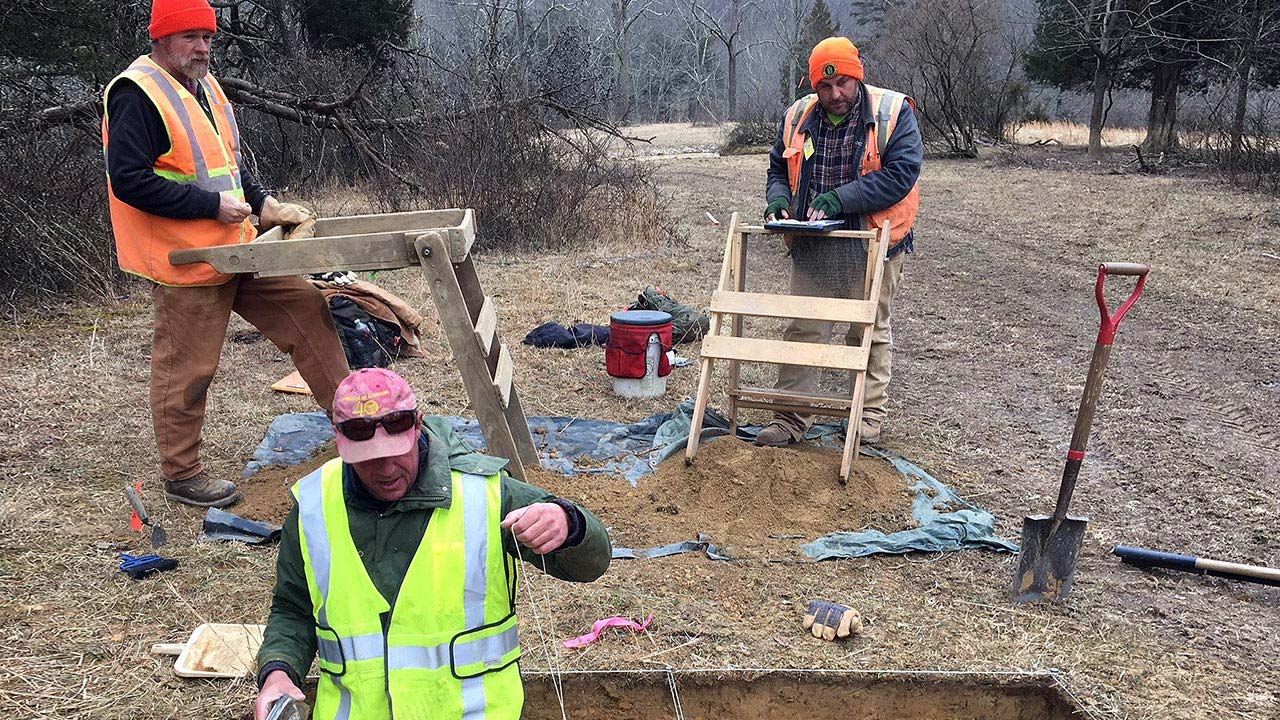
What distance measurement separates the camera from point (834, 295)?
523cm

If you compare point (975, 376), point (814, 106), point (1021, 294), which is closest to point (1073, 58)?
point (1021, 294)

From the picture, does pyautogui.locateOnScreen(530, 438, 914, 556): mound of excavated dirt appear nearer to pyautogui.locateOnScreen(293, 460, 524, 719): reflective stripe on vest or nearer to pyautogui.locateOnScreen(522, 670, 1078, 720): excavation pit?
pyautogui.locateOnScreen(522, 670, 1078, 720): excavation pit

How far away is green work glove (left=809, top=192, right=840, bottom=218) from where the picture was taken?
500 centimetres

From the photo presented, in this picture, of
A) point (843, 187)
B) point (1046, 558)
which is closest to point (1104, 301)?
point (1046, 558)

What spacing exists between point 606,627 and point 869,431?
2282 millimetres

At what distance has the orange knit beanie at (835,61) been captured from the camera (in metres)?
4.83

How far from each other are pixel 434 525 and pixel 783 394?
3.10 meters

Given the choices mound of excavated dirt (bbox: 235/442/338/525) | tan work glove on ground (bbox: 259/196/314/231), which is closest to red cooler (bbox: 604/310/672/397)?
mound of excavated dirt (bbox: 235/442/338/525)

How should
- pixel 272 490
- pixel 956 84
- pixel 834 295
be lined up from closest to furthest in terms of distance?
pixel 272 490 < pixel 834 295 < pixel 956 84

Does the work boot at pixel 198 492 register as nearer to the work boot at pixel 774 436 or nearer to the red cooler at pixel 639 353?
the red cooler at pixel 639 353

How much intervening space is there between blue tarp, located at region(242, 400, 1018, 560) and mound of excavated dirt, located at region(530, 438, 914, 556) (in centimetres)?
11

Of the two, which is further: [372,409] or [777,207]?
[777,207]

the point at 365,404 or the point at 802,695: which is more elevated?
the point at 365,404

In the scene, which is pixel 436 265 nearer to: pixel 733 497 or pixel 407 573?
pixel 733 497
